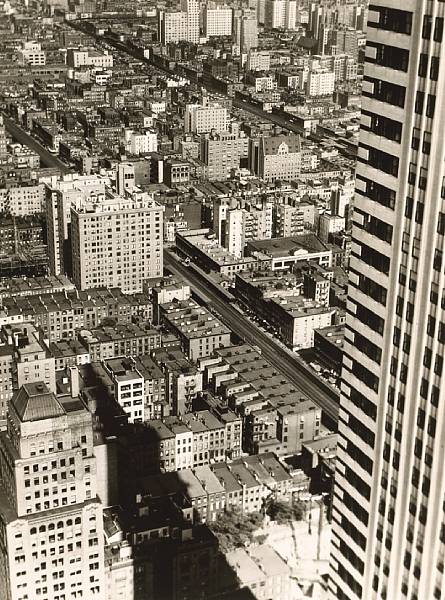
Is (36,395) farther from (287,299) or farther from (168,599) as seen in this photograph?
(287,299)

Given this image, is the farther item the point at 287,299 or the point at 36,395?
the point at 287,299

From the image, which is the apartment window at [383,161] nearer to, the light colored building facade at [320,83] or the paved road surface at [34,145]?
the paved road surface at [34,145]

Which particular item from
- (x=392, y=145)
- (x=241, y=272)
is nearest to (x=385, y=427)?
(x=392, y=145)

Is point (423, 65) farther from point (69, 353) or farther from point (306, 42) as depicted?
point (306, 42)

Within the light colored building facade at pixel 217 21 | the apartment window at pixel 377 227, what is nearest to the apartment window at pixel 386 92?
the apartment window at pixel 377 227

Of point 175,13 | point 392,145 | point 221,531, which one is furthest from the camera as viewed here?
point 175,13

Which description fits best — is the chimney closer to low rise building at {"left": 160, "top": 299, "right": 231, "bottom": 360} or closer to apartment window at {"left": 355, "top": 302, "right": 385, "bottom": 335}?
low rise building at {"left": 160, "top": 299, "right": 231, "bottom": 360}

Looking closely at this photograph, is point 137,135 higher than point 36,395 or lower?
lower

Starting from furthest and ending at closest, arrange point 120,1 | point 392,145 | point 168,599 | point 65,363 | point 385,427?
point 120,1
point 65,363
point 168,599
point 385,427
point 392,145
